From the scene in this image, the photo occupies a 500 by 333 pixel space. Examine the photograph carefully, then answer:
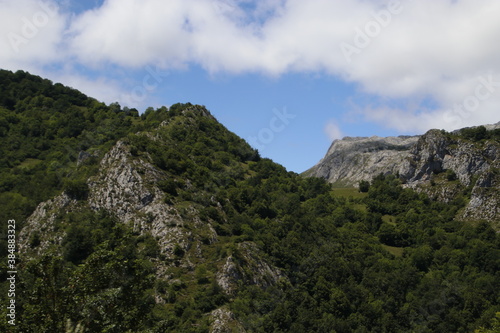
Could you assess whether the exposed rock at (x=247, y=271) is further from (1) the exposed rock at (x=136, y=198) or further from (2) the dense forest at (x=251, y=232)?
(1) the exposed rock at (x=136, y=198)

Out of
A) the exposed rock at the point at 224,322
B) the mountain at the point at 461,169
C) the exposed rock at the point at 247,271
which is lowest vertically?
the exposed rock at the point at 224,322

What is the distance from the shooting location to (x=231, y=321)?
80.4 meters

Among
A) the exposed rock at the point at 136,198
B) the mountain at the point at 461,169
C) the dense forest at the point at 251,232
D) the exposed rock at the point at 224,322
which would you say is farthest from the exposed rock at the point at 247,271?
the mountain at the point at 461,169

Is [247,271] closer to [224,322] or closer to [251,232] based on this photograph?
[224,322]

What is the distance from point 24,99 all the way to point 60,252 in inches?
4474

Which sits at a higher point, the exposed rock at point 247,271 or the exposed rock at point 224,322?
the exposed rock at point 247,271

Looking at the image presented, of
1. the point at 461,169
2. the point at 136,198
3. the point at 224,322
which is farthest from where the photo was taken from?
the point at 461,169

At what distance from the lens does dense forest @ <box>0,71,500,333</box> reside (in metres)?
91.9

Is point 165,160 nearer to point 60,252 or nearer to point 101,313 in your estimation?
point 60,252

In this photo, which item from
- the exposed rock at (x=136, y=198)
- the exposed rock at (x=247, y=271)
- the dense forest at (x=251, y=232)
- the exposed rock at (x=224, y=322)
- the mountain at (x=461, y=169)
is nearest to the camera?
the exposed rock at (x=224, y=322)

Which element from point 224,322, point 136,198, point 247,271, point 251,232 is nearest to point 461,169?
point 251,232

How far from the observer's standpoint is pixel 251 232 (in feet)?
368

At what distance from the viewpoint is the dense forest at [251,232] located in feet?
301

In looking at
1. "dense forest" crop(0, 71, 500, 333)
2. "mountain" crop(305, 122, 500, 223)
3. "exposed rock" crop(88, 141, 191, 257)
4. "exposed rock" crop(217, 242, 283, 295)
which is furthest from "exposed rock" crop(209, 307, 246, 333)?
"mountain" crop(305, 122, 500, 223)
